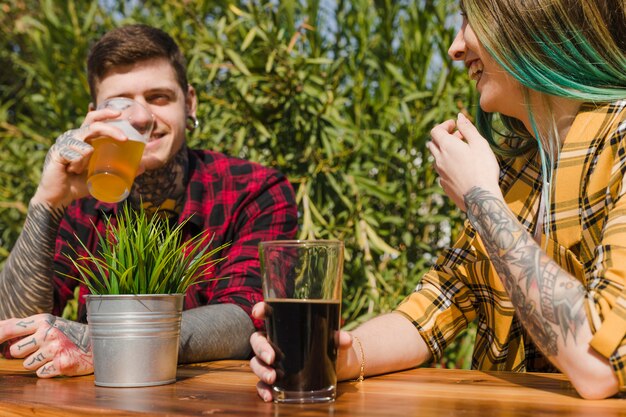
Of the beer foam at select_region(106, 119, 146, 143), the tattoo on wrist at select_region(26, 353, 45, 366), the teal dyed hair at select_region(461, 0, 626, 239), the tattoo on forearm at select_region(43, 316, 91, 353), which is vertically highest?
the teal dyed hair at select_region(461, 0, 626, 239)

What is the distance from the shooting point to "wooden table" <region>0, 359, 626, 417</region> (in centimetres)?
100

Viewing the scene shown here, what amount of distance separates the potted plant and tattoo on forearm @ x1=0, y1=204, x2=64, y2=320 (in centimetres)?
79

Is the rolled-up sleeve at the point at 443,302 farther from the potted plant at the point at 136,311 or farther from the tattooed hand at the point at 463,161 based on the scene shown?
the potted plant at the point at 136,311

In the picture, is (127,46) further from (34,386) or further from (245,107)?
(34,386)

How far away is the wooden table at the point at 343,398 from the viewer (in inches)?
39.3

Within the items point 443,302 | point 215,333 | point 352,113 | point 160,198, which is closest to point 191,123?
point 160,198

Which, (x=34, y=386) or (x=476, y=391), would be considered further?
(x=34, y=386)

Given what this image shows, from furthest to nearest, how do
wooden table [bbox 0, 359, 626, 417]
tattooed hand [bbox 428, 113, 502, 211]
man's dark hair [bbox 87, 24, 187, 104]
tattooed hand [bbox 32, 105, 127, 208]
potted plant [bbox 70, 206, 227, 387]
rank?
man's dark hair [bbox 87, 24, 187, 104], tattooed hand [bbox 32, 105, 127, 208], tattooed hand [bbox 428, 113, 502, 211], potted plant [bbox 70, 206, 227, 387], wooden table [bbox 0, 359, 626, 417]

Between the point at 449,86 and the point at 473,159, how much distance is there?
1.36m

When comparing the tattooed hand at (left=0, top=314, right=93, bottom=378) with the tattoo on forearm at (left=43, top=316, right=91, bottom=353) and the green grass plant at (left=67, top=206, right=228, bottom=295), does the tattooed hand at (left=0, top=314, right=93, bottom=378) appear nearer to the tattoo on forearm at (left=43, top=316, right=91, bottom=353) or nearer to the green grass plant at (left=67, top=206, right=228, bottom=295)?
the tattoo on forearm at (left=43, top=316, right=91, bottom=353)

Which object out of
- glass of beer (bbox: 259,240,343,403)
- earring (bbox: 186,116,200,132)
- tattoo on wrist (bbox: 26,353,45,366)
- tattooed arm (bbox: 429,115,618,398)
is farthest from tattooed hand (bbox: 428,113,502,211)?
earring (bbox: 186,116,200,132)

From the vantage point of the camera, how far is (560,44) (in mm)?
1424

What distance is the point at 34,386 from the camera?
127cm

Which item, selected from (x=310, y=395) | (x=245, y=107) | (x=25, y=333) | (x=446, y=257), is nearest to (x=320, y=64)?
(x=245, y=107)
